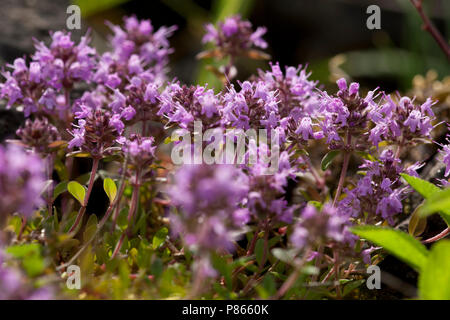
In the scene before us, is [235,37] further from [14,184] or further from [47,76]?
[14,184]

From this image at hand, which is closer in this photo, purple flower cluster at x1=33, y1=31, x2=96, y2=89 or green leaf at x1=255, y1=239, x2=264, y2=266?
green leaf at x1=255, y1=239, x2=264, y2=266

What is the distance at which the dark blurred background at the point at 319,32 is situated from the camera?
204 inches

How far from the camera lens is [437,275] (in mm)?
1401

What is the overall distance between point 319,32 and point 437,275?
5.13 meters

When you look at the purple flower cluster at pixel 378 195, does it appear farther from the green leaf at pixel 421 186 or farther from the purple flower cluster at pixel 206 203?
the purple flower cluster at pixel 206 203

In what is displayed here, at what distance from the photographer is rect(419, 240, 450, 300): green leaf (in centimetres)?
137

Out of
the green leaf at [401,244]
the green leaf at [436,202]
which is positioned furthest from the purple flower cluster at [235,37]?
the green leaf at [436,202]

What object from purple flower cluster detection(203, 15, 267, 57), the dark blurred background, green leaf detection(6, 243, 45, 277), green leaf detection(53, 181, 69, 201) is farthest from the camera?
the dark blurred background

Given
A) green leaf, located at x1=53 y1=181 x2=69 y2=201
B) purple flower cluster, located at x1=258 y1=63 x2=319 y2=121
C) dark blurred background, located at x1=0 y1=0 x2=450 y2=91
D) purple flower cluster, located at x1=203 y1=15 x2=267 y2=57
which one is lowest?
green leaf, located at x1=53 y1=181 x2=69 y2=201

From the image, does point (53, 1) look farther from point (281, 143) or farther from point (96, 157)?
point (281, 143)

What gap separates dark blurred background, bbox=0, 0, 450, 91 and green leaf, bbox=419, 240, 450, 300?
363cm

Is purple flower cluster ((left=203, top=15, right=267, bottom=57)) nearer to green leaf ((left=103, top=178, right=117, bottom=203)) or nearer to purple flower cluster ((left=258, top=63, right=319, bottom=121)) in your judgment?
purple flower cluster ((left=258, top=63, right=319, bottom=121))

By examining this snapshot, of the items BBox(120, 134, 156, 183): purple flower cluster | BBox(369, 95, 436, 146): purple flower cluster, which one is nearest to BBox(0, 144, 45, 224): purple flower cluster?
BBox(120, 134, 156, 183): purple flower cluster
